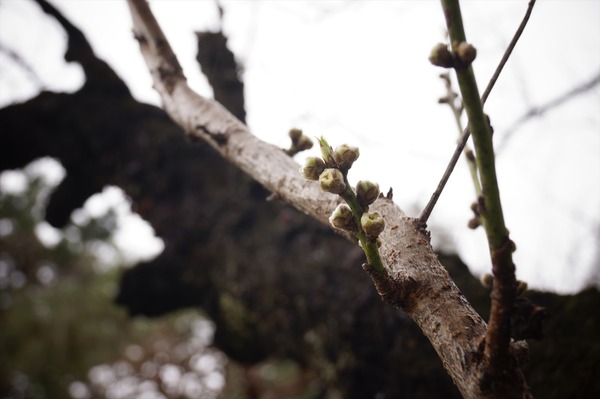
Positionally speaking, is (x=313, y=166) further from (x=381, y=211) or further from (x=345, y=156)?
(x=381, y=211)

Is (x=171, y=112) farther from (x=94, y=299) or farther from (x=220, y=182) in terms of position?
(x=94, y=299)

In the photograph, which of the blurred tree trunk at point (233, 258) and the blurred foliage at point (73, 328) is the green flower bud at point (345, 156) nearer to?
the blurred tree trunk at point (233, 258)

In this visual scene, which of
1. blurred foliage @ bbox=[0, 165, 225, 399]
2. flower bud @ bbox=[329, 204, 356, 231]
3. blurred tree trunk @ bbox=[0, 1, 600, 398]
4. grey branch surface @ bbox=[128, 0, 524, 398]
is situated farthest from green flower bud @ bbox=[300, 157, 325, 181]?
blurred foliage @ bbox=[0, 165, 225, 399]

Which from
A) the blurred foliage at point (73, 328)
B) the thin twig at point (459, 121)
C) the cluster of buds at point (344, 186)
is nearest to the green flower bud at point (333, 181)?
the cluster of buds at point (344, 186)

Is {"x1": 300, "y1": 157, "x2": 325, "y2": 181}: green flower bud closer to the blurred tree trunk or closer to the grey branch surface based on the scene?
the grey branch surface

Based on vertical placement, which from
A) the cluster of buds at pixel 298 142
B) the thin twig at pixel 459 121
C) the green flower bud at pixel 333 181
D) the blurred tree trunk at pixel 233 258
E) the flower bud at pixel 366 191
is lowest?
the blurred tree trunk at pixel 233 258
